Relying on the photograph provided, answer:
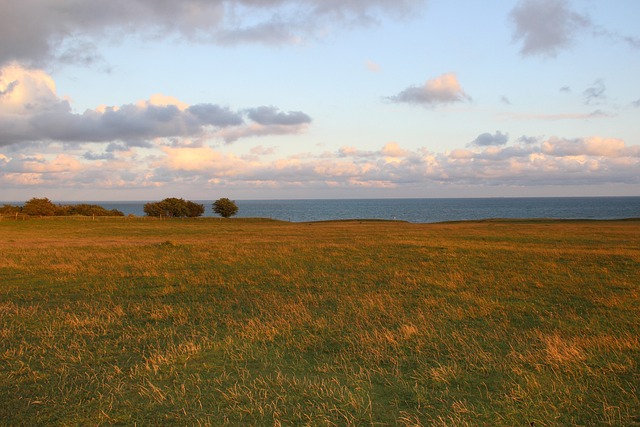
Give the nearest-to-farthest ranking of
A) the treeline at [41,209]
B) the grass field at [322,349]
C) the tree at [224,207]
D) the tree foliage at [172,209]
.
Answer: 1. the grass field at [322,349]
2. the treeline at [41,209]
3. the tree at [224,207]
4. the tree foliage at [172,209]

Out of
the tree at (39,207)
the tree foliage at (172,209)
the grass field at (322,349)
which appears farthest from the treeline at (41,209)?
the grass field at (322,349)

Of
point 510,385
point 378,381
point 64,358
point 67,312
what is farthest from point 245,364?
point 67,312

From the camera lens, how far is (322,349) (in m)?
10.4

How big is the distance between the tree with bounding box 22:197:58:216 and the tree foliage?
21.8 metres

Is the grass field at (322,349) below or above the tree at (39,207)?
below

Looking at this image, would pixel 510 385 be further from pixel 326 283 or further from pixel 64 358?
pixel 326 283

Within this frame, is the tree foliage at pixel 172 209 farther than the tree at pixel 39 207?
Yes

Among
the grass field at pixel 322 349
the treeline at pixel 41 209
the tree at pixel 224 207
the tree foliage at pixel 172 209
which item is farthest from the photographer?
the tree foliage at pixel 172 209

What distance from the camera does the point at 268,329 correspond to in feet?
38.5

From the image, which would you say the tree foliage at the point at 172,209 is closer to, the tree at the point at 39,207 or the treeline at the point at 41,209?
the treeline at the point at 41,209

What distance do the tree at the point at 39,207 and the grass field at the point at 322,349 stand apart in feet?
273

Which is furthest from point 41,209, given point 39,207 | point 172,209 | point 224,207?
point 224,207

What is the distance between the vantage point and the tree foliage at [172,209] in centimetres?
11462

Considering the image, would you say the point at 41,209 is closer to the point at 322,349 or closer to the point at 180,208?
the point at 180,208
